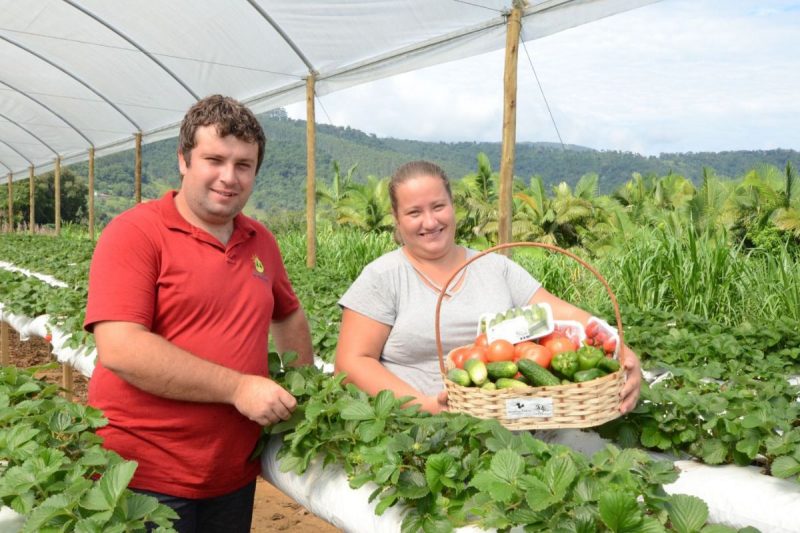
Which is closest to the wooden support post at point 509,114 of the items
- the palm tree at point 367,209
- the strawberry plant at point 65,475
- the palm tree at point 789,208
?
the strawberry plant at point 65,475

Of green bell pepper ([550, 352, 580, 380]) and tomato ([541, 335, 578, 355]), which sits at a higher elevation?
tomato ([541, 335, 578, 355])

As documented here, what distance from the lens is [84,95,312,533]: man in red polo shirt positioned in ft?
5.82

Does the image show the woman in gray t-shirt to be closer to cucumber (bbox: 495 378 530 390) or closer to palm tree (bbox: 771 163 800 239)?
cucumber (bbox: 495 378 530 390)

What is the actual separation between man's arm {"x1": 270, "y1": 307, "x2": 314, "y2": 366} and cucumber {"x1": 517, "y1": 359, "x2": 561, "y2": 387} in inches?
34.3

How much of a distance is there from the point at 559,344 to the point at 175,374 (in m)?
1.00

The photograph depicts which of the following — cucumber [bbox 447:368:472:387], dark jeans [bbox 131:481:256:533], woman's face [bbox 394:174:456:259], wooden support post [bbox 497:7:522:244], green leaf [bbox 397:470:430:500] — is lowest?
dark jeans [bbox 131:481:256:533]

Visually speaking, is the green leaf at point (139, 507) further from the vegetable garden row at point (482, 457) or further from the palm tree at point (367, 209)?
the palm tree at point (367, 209)

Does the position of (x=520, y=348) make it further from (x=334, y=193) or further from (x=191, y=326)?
(x=334, y=193)

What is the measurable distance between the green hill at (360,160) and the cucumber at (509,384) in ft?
113

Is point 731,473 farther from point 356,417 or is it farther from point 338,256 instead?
point 338,256

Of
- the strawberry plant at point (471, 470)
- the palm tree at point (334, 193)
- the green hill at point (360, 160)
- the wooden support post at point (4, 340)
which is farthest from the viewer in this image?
the green hill at point (360, 160)

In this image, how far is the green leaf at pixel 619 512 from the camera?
1286 mm

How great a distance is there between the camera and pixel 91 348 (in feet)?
12.6

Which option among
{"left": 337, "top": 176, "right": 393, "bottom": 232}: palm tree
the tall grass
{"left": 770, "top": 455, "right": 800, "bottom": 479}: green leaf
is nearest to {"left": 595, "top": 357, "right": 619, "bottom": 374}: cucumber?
{"left": 770, "top": 455, "right": 800, "bottom": 479}: green leaf
